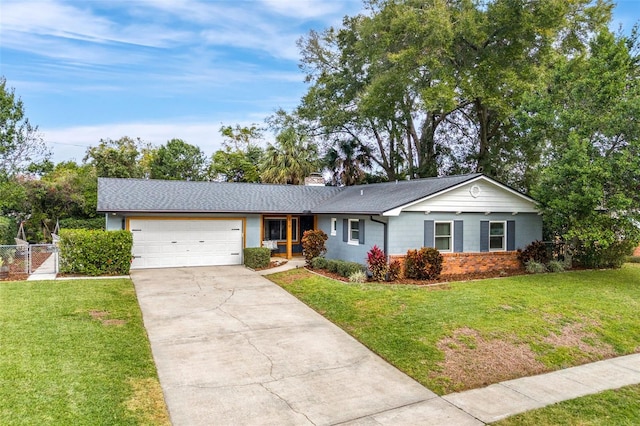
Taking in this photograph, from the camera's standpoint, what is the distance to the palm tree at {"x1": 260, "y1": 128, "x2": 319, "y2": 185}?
2789cm

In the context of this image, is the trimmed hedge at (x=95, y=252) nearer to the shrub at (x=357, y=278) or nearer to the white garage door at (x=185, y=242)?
the white garage door at (x=185, y=242)

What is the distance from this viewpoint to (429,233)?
14.3 metres

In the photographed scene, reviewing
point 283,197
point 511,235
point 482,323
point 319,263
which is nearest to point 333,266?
point 319,263

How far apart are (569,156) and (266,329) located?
1113 cm

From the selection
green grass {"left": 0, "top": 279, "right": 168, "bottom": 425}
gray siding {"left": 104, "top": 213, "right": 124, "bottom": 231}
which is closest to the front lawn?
green grass {"left": 0, "top": 279, "right": 168, "bottom": 425}

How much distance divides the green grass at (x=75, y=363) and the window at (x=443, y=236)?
394 inches

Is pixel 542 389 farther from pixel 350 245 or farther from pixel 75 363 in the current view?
pixel 350 245

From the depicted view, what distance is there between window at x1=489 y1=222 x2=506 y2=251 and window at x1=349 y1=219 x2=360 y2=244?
197 inches

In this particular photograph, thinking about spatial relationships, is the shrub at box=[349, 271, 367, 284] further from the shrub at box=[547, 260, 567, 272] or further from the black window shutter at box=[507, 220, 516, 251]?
the shrub at box=[547, 260, 567, 272]

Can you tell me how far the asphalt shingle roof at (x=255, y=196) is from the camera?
15039 millimetres

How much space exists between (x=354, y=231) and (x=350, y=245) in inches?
22.9

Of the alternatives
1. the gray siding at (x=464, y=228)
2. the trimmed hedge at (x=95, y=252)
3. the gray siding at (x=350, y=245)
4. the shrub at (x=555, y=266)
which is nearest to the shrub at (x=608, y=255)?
the shrub at (x=555, y=266)

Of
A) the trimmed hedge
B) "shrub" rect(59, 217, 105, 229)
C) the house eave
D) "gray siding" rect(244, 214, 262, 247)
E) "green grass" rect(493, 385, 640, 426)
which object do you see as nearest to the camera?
"green grass" rect(493, 385, 640, 426)

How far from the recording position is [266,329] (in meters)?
8.88
